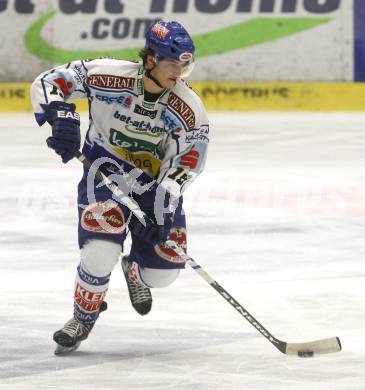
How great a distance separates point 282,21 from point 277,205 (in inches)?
247

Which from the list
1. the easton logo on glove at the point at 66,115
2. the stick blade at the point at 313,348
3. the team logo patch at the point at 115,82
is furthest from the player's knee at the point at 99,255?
the stick blade at the point at 313,348

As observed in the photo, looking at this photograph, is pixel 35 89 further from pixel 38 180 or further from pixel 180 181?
pixel 38 180

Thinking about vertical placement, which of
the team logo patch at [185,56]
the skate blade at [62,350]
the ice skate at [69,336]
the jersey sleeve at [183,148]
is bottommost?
the skate blade at [62,350]

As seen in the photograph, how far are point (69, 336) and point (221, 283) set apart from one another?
1.42 m

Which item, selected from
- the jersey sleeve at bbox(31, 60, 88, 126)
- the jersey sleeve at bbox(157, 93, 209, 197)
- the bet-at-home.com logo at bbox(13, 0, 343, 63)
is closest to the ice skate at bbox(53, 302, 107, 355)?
the jersey sleeve at bbox(157, 93, 209, 197)

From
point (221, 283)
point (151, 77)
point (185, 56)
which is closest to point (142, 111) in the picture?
point (151, 77)

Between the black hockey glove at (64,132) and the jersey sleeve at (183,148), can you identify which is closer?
the black hockey glove at (64,132)

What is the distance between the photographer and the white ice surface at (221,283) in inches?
171

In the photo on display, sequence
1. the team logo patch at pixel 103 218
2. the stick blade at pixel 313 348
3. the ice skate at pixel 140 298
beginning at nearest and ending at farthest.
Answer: the stick blade at pixel 313 348, the team logo patch at pixel 103 218, the ice skate at pixel 140 298

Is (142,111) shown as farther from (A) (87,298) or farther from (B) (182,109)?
(A) (87,298)

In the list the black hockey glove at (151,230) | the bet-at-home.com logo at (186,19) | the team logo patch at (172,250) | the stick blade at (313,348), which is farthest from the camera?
the bet-at-home.com logo at (186,19)

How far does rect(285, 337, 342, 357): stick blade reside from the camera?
14.8 ft

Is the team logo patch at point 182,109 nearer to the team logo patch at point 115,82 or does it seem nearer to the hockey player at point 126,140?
the hockey player at point 126,140

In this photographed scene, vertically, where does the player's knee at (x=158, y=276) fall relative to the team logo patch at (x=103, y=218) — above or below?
below
